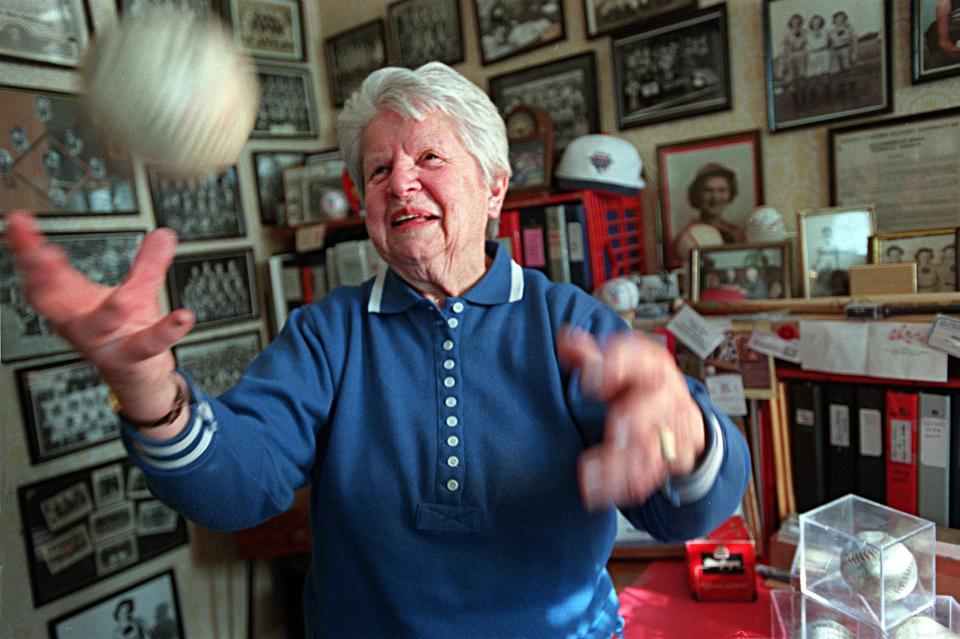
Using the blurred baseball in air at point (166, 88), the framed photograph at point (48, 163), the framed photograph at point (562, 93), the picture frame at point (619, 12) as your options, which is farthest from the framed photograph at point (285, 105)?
the blurred baseball in air at point (166, 88)

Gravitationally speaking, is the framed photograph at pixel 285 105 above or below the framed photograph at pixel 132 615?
above

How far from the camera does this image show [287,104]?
2.38 m

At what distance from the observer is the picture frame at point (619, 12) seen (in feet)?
5.43

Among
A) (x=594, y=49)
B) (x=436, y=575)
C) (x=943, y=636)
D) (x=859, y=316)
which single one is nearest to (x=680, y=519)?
(x=436, y=575)

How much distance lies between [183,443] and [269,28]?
210 centimetres

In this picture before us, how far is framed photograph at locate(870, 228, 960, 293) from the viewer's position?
50.2 inches

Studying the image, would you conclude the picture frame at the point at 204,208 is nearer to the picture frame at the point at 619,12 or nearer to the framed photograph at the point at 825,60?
the picture frame at the point at 619,12

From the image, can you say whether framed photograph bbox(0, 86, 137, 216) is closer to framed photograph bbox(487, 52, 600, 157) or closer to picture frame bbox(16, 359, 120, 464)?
picture frame bbox(16, 359, 120, 464)

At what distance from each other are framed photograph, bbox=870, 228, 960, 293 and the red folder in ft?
0.81

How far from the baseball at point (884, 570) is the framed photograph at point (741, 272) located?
0.55m

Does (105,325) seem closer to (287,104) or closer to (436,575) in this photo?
(436,575)

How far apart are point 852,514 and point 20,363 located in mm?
1992

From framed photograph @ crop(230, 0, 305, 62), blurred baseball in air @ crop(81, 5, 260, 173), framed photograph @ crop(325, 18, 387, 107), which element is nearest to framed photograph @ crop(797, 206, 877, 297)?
blurred baseball in air @ crop(81, 5, 260, 173)

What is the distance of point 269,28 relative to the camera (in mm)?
2330
